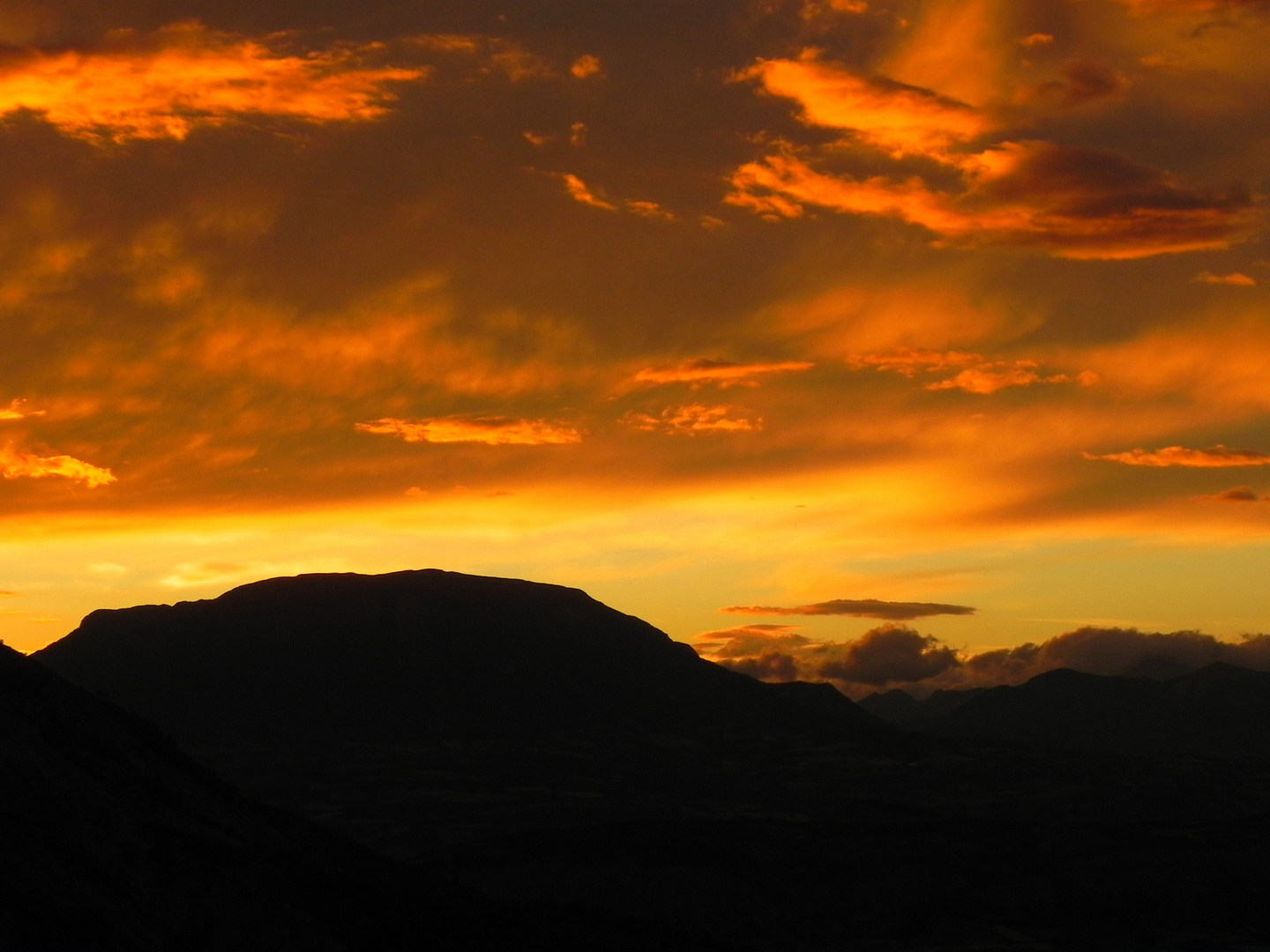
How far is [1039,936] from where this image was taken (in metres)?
178

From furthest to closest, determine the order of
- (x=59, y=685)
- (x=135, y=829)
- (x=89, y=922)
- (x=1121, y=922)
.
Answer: (x=1121, y=922) < (x=59, y=685) < (x=135, y=829) < (x=89, y=922)

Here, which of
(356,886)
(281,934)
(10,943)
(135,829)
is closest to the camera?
(10,943)

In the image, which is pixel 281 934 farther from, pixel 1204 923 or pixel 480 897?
pixel 1204 923

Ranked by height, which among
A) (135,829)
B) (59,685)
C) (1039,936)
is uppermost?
(59,685)

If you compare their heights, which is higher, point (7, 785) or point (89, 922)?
point (7, 785)

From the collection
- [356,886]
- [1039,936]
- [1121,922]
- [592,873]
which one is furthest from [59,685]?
[1121,922]

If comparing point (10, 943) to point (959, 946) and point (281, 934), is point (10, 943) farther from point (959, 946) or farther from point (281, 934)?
point (959, 946)

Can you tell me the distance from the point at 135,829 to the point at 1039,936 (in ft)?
390

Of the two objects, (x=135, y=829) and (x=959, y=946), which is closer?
(x=135, y=829)

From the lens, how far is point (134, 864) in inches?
3979

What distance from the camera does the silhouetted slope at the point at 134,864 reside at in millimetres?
88812

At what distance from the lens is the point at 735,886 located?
7416 inches

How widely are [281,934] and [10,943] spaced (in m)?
21.0

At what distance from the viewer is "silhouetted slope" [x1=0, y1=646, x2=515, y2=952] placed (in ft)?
291
